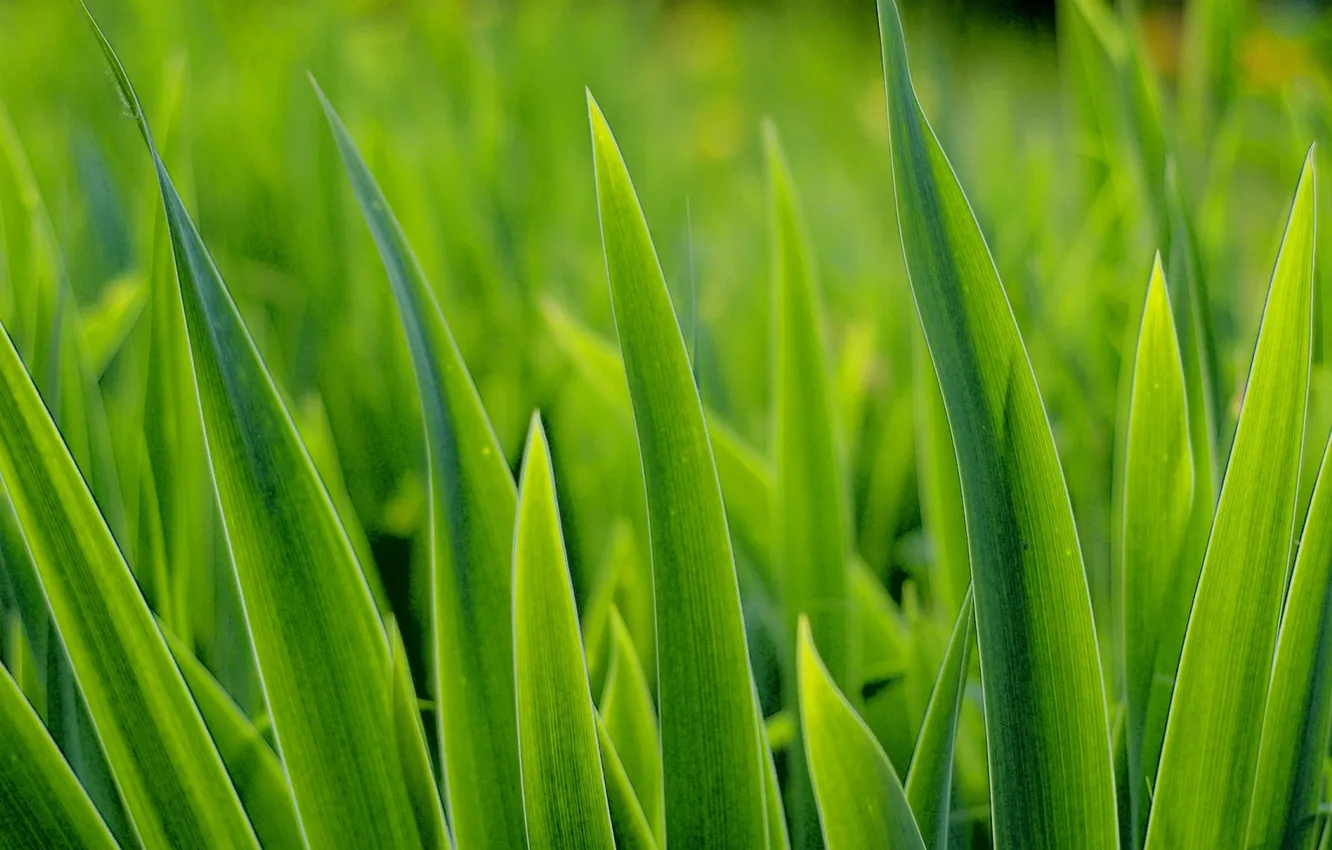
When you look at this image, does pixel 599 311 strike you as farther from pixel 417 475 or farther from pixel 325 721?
pixel 325 721

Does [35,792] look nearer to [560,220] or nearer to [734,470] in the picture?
[734,470]

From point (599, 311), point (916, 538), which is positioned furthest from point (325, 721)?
point (599, 311)

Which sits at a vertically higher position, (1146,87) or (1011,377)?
(1146,87)

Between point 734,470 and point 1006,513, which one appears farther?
point 734,470

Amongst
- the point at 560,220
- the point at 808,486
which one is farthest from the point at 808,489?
the point at 560,220

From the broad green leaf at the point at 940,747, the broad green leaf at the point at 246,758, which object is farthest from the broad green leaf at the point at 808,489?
the broad green leaf at the point at 246,758

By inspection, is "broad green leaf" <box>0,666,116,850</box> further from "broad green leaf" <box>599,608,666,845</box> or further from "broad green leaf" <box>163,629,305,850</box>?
"broad green leaf" <box>599,608,666,845</box>

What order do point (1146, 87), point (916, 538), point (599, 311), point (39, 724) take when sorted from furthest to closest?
point (599, 311) → point (916, 538) → point (1146, 87) → point (39, 724)

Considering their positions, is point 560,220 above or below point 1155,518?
above
